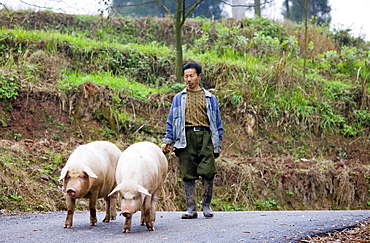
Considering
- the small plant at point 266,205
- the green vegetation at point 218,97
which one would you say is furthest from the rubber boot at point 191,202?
the small plant at point 266,205

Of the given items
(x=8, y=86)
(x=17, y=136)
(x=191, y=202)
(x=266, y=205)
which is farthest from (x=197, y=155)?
(x=8, y=86)

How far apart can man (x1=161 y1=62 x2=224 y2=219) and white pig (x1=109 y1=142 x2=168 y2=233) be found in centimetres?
89

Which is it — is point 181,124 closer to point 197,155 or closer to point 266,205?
point 197,155

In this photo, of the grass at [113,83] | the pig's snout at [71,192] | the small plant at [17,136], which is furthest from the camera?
the grass at [113,83]

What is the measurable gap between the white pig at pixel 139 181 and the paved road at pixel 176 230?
266 millimetres

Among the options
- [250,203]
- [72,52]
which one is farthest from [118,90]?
[250,203]

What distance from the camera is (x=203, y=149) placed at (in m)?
8.24

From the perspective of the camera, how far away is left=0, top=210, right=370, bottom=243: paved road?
5.93m

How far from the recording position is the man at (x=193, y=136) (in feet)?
27.1

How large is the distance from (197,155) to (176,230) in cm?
191

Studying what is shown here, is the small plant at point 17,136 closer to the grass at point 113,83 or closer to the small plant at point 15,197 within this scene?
→ the grass at point 113,83

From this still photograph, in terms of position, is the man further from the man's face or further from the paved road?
the paved road

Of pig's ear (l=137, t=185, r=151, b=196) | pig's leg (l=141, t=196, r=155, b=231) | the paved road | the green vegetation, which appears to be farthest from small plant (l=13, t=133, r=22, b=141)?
pig's ear (l=137, t=185, r=151, b=196)

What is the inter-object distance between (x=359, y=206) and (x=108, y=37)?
11910 mm
